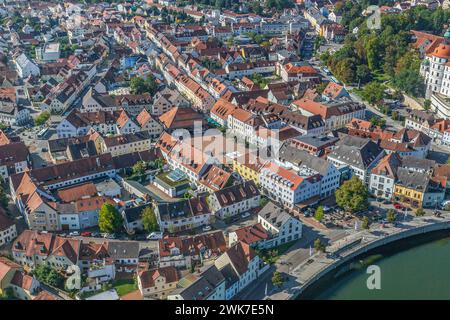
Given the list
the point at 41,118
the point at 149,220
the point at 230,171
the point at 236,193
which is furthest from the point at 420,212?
the point at 41,118

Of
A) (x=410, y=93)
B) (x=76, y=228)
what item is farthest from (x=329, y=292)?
(x=410, y=93)

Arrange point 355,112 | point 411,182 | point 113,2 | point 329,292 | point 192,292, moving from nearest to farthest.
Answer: point 192,292
point 329,292
point 411,182
point 355,112
point 113,2

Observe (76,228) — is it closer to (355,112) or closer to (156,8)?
(355,112)

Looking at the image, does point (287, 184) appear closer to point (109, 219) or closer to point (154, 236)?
point (154, 236)

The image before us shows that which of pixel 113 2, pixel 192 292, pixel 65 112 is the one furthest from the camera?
pixel 113 2

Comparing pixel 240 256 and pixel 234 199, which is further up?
pixel 234 199

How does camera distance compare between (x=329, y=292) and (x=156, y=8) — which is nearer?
(x=329, y=292)

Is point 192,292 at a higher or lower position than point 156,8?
lower
